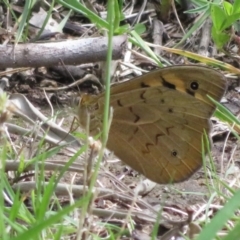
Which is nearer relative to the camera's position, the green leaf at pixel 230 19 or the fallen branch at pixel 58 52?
the fallen branch at pixel 58 52

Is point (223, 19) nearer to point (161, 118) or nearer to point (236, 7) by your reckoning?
point (236, 7)

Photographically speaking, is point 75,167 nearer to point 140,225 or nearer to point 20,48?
point 140,225

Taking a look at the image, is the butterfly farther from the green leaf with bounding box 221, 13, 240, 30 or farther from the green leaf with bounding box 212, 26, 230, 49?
the green leaf with bounding box 212, 26, 230, 49

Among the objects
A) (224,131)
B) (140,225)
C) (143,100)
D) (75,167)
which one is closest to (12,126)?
(75,167)

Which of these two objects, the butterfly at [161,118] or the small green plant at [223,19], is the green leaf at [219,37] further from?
the butterfly at [161,118]

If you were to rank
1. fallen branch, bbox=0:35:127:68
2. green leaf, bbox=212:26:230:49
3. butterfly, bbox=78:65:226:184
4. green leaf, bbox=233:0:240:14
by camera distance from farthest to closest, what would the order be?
green leaf, bbox=212:26:230:49
green leaf, bbox=233:0:240:14
fallen branch, bbox=0:35:127:68
butterfly, bbox=78:65:226:184

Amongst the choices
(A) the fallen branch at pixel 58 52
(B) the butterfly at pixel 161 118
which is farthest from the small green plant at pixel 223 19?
(B) the butterfly at pixel 161 118

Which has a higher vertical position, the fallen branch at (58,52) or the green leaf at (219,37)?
the green leaf at (219,37)

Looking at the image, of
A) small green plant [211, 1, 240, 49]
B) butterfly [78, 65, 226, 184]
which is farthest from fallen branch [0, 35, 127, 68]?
small green plant [211, 1, 240, 49]
